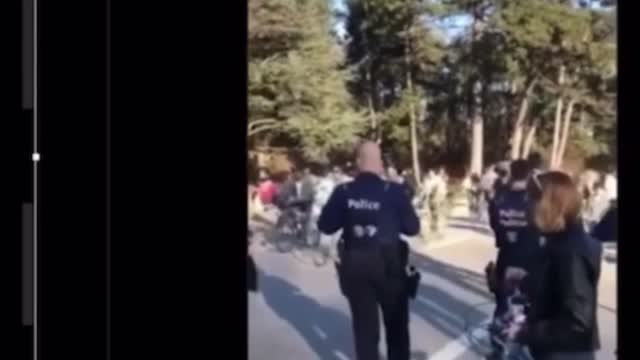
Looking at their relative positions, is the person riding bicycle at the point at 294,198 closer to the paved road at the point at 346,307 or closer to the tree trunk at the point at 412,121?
the paved road at the point at 346,307

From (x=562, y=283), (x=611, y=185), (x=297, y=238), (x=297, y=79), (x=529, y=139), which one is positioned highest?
(x=297, y=79)

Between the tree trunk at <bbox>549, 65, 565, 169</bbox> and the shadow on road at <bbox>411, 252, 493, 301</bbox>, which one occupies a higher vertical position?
the tree trunk at <bbox>549, 65, 565, 169</bbox>

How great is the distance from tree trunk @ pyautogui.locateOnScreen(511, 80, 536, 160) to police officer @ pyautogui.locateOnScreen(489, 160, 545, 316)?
69mm

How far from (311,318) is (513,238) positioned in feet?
1.69

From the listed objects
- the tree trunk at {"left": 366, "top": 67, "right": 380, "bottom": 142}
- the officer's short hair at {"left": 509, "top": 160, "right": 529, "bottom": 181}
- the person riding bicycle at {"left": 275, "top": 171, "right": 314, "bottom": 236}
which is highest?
the tree trunk at {"left": 366, "top": 67, "right": 380, "bottom": 142}

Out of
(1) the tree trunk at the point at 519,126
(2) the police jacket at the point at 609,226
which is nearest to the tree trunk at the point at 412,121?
(1) the tree trunk at the point at 519,126

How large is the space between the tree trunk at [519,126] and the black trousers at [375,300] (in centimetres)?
38

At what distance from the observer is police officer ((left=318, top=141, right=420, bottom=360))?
272 cm
